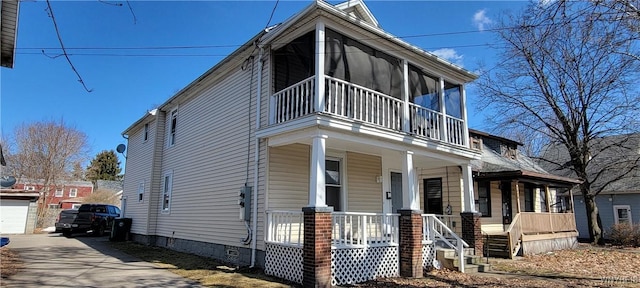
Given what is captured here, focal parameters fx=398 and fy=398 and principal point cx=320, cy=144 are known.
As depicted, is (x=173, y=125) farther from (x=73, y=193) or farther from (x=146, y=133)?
(x=73, y=193)

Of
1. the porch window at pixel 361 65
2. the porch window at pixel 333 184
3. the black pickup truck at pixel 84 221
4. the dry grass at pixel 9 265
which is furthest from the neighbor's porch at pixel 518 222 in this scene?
the black pickup truck at pixel 84 221

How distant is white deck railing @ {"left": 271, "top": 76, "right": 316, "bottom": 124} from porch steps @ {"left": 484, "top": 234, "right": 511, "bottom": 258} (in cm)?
905

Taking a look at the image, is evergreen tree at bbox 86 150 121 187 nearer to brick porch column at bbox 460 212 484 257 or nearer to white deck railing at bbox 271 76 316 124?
white deck railing at bbox 271 76 316 124

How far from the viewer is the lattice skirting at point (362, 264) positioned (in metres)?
8.85

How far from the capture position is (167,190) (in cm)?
1628

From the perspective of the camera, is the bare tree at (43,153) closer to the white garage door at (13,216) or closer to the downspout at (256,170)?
the white garage door at (13,216)

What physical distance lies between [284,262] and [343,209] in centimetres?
292

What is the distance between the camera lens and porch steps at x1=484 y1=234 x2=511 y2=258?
1418 cm

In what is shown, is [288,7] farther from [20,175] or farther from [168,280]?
Answer: [20,175]

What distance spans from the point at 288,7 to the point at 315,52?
66.5 inches

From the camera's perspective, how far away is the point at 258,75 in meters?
11.0

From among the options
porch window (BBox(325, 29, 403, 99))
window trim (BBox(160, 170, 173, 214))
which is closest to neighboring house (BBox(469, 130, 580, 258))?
porch window (BBox(325, 29, 403, 99))

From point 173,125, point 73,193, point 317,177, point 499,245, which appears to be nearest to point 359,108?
point 317,177

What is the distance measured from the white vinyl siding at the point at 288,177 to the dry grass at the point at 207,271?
5.63 ft
